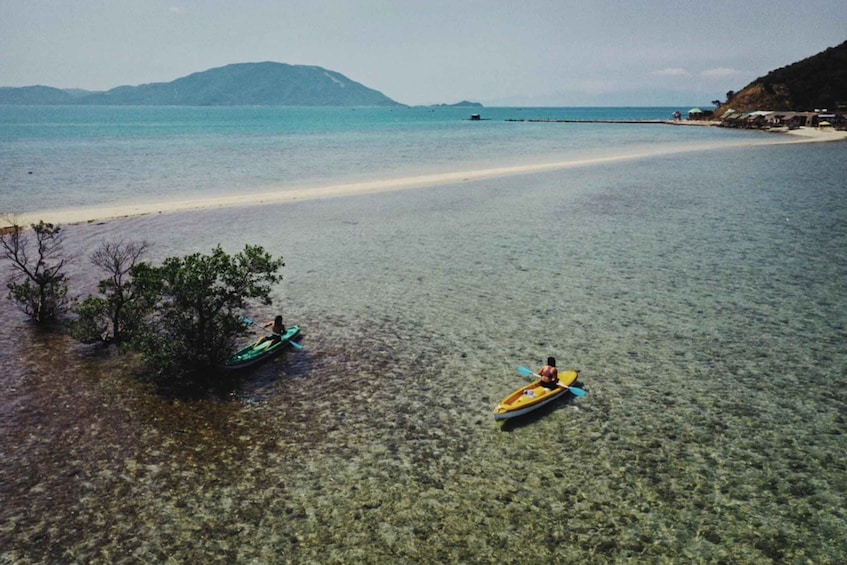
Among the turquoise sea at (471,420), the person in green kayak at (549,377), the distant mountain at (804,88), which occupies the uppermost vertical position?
the distant mountain at (804,88)

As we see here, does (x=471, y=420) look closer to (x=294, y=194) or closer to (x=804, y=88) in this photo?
(x=294, y=194)

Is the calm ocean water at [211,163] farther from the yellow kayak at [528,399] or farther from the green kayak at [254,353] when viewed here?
the yellow kayak at [528,399]

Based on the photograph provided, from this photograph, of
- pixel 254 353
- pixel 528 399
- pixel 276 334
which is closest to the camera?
pixel 528 399

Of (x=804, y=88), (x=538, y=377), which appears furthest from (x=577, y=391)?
(x=804, y=88)

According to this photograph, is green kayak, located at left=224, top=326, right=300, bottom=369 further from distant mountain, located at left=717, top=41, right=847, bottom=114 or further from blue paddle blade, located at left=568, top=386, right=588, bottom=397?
distant mountain, located at left=717, top=41, right=847, bottom=114

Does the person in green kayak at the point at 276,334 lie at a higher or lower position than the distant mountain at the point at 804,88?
lower

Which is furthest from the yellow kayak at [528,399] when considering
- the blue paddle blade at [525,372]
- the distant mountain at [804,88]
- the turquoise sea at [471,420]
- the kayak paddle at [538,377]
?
the distant mountain at [804,88]

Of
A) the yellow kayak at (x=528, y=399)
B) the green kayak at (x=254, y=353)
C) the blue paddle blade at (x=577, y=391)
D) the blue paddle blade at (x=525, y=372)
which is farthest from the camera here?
the green kayak at (x=254, y=353)

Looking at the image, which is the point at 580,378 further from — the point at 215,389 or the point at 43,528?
the point at 43,528
